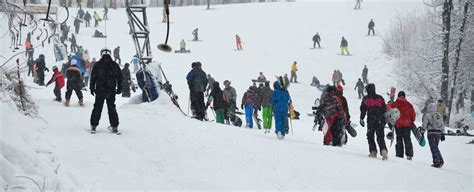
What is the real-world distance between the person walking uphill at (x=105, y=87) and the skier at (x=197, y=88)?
5005 millimetres

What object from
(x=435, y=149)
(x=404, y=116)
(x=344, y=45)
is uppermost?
(x=344, y=45)

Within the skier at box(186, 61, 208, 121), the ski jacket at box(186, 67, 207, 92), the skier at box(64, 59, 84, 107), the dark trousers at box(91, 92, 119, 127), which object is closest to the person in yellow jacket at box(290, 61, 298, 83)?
the skier at box(186, 61, 208, 121)

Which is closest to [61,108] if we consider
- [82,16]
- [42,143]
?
[42,143]

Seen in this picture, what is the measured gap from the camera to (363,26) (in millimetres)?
54000

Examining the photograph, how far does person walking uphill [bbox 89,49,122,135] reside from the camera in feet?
31.8

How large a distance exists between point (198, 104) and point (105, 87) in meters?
5.50

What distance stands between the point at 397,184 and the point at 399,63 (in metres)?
36.1

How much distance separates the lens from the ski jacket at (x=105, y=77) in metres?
9.82

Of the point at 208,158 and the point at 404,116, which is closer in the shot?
the point at 208,158

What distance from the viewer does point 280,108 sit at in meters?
12.9

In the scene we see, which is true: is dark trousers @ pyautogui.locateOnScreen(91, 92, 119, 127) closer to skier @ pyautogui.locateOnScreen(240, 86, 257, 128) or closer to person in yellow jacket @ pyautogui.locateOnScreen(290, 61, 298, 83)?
skier @ pyautogui.locateOnScreen(240, 86, 257, 128)

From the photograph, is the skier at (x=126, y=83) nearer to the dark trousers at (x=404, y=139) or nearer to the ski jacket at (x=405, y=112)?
the dark trousers at (x=404, y=139)

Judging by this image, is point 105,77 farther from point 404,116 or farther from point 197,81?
point 404,116

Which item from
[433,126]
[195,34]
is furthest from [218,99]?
[195,34]
